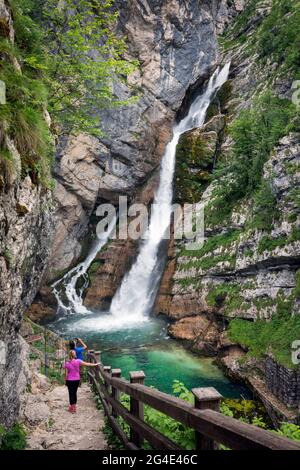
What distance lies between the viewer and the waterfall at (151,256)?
24.8m

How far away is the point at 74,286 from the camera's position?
26719 millimetres

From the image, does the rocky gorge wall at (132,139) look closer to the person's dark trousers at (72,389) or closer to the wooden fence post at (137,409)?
the person's dark trousers at (72,389)

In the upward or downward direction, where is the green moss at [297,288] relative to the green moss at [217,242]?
downward

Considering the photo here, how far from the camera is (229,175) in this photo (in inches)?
965

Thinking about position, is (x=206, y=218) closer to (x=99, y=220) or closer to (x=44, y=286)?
(x=99, y=220)

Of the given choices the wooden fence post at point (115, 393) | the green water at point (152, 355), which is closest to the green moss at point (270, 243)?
the green water at point (152, 355)

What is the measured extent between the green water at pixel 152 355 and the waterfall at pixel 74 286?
195cm

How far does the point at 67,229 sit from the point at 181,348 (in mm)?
13580

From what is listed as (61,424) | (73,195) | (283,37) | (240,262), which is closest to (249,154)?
(240,262)

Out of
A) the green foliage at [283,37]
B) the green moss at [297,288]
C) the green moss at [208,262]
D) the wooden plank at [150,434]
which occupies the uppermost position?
the green foliage at [283,37]

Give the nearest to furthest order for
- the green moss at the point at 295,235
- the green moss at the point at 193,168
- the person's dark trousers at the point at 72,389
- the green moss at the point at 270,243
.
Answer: the person's dark trousers at the point at 72,389, the green moss at the point at 295,235, the green moss at the point at 270,243, the green moss at the point at 193,168

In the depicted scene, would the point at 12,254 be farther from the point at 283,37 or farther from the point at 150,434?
the point at 283,37

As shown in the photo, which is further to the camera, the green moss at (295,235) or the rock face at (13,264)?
the green moss at (295,235)

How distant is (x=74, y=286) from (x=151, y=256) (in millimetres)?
6455
